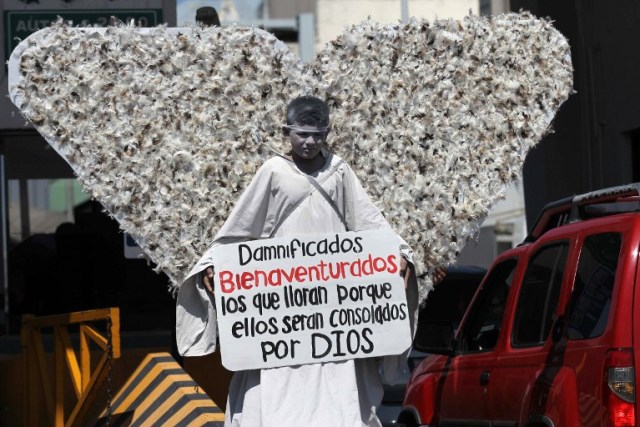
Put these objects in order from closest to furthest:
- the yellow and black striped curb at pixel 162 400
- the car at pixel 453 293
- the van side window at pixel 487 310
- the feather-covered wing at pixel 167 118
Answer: the van side window at pixel 487 310
the yellow and black striped curb at pixel 162 400
the feather-covered wing at pixel 167 118
the car at pixel 453 293

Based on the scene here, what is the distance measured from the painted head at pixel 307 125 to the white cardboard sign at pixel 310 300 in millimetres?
413

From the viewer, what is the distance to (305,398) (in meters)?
6.86

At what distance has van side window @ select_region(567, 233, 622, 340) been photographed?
21.5 feet

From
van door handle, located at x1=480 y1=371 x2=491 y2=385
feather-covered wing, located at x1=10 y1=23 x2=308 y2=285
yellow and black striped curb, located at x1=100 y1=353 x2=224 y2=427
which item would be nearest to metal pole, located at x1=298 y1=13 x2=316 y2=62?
yellow and black striped curb, located at x1=100 y1=353 x2=224 y2=427

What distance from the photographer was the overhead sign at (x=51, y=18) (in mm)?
14859

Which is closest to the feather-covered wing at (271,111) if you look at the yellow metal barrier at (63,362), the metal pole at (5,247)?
the yellow metal barrier at (63,362)

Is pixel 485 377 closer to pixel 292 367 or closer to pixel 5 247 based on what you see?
pixel 292 367

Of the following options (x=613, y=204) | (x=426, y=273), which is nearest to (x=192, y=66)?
(x=426, y=273)

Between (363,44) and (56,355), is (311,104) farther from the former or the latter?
(56,355)

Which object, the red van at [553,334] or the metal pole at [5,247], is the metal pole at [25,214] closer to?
the metal pole at [5,247]

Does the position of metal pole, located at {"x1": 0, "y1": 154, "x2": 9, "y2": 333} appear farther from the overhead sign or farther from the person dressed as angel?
the person dressed as angel

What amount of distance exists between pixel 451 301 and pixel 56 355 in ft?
28.5

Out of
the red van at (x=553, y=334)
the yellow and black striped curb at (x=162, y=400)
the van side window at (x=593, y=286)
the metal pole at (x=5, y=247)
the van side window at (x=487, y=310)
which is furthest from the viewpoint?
the metal pole at (x=5, y=247)

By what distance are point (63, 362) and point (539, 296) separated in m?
4.21
